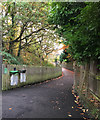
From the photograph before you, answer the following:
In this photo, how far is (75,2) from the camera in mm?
5605

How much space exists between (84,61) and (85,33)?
6.17ft

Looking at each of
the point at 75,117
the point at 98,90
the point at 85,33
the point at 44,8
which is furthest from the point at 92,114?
the point at 44,8

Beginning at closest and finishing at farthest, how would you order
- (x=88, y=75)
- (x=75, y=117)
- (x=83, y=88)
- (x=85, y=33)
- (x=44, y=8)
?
(x=85, y=33)
(x=75, y=117)
(x=88, y=75)
(x=83, y=88)
(x=44, y=8)

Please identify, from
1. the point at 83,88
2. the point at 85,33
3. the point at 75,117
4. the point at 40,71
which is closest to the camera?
the point at 85,33

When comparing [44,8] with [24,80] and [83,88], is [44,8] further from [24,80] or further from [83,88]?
[83,88]

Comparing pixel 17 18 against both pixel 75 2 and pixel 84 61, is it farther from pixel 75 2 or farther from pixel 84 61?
→ pixel 84 61

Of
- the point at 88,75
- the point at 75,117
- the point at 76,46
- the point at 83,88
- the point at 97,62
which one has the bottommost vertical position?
the point at 75,117

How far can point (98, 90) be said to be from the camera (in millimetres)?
3689

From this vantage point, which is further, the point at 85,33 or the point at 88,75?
the point at 88,75

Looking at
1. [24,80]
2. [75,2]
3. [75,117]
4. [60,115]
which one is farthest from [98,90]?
[24,80]

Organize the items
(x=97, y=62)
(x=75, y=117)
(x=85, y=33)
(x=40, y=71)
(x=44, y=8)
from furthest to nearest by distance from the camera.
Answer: (x=40, y=71) → (x=44, y=8) → (x=97, y=62) → (x=75, y=117) → (x=85, y=33)

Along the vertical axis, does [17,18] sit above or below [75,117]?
above

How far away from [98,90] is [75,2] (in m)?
4.29

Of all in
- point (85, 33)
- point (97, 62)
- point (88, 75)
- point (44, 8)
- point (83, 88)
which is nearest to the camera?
point (85, 33)
